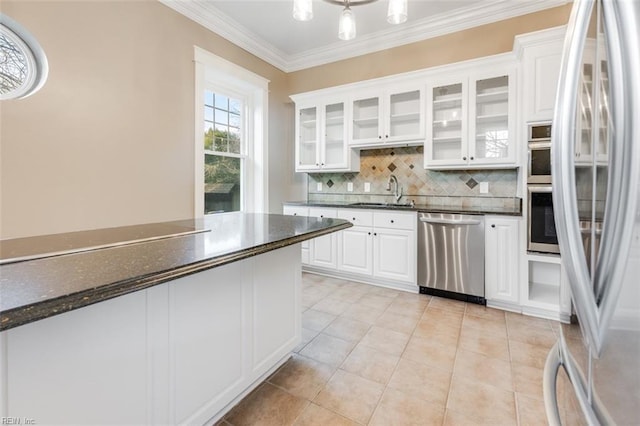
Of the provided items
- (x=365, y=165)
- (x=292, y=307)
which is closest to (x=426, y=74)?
(x=365, y=165)

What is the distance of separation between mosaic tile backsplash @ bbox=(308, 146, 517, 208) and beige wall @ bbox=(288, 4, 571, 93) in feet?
3.20

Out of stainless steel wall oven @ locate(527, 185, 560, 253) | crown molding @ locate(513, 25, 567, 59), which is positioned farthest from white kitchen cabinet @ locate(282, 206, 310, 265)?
crown molding @ locate(513, 25, 567, 59)

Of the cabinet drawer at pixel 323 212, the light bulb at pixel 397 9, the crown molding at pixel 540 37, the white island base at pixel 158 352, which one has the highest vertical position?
the crown molding at pixel 540 37

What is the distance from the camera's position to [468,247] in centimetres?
283

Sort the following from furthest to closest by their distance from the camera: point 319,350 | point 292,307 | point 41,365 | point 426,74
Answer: point 426,74 < point 319,350 < point 292,307 < point 41,365

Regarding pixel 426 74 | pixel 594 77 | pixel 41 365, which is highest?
pixel 426 74

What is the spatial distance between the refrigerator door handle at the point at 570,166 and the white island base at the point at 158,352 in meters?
1.22

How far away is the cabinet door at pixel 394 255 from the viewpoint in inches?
124

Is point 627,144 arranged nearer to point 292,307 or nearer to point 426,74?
point 292,307

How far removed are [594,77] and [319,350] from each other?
6.59ft

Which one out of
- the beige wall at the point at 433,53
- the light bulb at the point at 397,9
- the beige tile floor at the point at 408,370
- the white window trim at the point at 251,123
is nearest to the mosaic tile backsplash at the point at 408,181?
the white window trim at the point at 251,123

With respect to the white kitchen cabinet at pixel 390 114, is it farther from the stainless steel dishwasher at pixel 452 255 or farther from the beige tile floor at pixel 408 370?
the beige tile floor at pixel 408 370

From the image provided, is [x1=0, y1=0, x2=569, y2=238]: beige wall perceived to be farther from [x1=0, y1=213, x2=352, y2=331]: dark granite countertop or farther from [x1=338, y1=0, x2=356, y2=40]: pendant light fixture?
[x1=338, y1=0, x2=356, y2=40]: pendant light fixture

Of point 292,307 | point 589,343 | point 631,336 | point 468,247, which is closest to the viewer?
point 631,336
